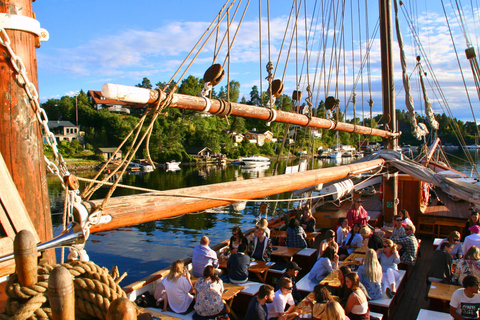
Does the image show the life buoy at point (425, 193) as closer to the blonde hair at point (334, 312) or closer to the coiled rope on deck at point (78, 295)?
the blonde hair at point (334, 312)

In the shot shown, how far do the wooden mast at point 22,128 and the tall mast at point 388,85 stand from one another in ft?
29.9

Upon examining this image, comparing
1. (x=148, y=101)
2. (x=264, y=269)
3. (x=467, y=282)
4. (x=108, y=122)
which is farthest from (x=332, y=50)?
(x=108, y=122)

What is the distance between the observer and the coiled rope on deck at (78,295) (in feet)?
4.82

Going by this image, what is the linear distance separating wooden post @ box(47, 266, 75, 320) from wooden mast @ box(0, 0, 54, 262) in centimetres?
90

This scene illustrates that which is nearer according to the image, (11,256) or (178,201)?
(11,256)

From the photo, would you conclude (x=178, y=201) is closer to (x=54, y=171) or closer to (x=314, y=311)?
(x=54, y=171)

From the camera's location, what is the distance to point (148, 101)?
279cm

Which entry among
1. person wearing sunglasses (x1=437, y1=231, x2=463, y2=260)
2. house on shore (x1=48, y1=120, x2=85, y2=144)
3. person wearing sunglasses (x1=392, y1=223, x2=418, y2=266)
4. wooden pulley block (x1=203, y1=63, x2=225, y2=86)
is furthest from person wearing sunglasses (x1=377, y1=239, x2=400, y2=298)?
house on shore (x1=48, y1=120, x2=85, y2=144)

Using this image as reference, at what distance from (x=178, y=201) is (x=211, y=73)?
5.84ft

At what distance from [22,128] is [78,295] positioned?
40.8 inches

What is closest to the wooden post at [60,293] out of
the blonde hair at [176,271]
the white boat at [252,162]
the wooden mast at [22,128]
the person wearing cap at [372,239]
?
the wooden mast at [22,128]

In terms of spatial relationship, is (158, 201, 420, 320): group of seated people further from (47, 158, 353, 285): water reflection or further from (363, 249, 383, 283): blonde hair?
(47, 158, 353, 285): water reflection

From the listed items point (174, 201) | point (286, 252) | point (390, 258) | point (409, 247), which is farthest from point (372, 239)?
point (174, 201)

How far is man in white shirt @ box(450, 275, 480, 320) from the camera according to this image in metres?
4.18
